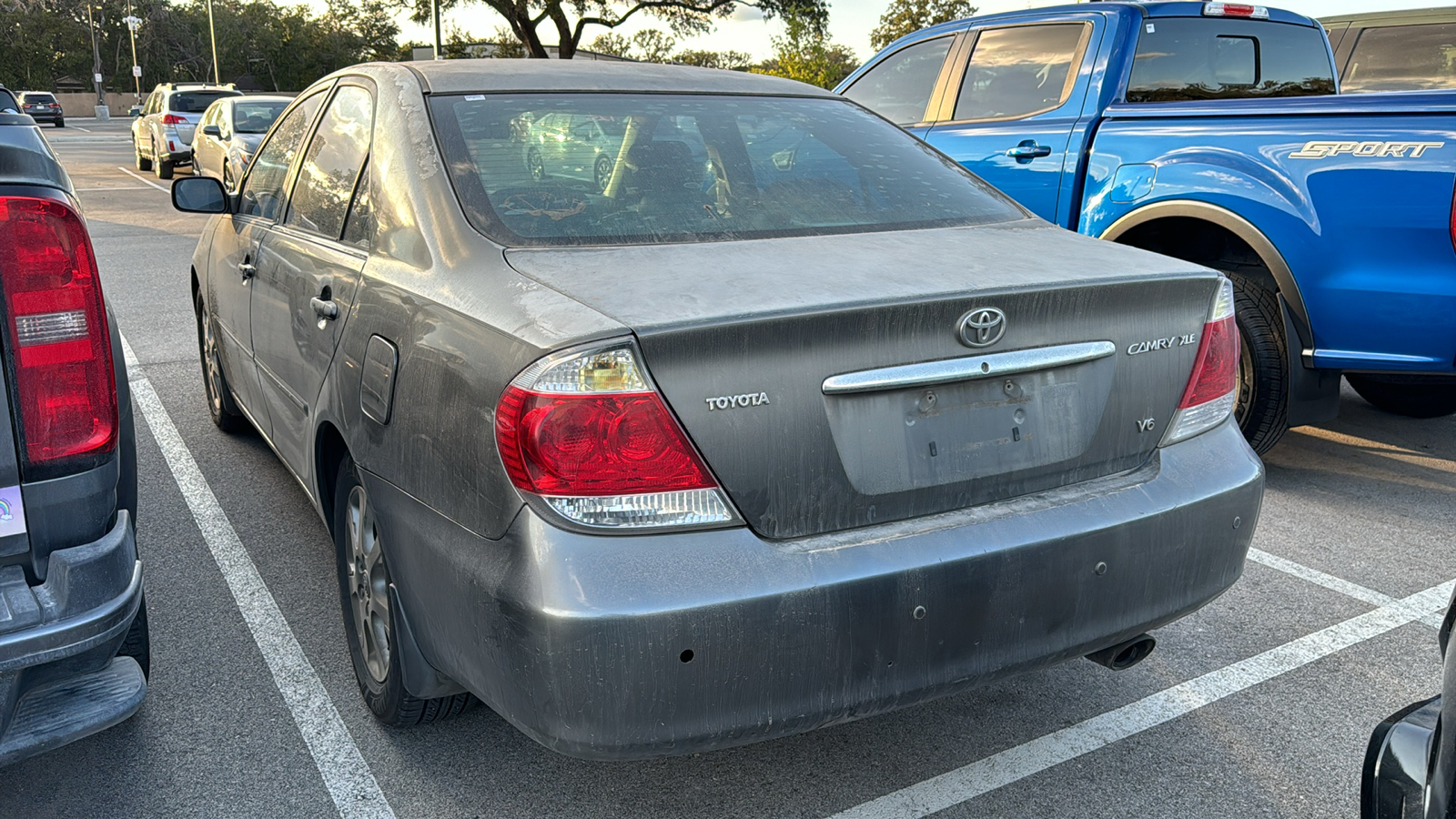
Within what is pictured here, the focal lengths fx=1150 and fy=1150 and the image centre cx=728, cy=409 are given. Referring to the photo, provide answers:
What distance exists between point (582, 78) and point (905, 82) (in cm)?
390

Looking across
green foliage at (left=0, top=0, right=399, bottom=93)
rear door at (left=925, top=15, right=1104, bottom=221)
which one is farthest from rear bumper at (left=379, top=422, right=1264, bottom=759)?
green foliage at (left=0, top=0, right=399, bottom=93)

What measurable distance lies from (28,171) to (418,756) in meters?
1.54

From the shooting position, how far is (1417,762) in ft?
5.19

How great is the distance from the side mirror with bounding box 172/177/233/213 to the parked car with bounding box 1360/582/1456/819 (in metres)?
3.88

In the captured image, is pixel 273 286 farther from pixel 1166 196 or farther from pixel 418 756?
pixel 1166 196

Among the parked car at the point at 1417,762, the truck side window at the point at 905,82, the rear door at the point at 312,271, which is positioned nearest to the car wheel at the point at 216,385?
the rear door at the point at 312,271

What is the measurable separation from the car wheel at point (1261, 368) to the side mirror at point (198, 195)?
3.94 meters

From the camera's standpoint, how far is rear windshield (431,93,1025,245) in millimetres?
2643

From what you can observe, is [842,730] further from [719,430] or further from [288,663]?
[288,663]

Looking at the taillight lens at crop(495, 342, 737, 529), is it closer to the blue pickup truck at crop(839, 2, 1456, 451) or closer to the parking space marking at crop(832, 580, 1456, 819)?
the parking space marking at crop(832, 580, 1456, 819)

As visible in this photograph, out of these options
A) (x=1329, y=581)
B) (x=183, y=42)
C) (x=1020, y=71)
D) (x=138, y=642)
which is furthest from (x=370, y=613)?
(x=183, y=42)

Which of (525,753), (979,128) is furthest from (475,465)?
(979,128)

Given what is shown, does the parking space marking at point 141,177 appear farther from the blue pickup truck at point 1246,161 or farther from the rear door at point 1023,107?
the rear door at point 1023,107

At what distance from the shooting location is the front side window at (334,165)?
3.15 metres
